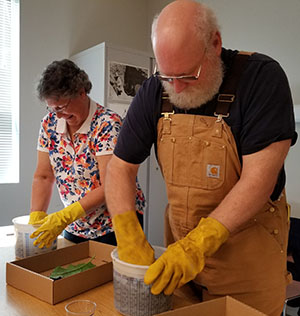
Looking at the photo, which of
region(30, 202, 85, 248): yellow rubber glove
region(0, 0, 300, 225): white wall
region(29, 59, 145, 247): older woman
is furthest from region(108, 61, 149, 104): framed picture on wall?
region(30, 202, 85, 248): yellow rubber glove

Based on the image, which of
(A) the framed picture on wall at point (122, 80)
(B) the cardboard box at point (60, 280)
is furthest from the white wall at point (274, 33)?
(B) the cardboard box at point (60, 280)

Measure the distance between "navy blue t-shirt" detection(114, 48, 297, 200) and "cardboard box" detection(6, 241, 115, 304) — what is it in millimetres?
373

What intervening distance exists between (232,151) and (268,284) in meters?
0.43

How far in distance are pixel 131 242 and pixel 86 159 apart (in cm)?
61

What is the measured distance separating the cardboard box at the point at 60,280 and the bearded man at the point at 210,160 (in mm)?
168

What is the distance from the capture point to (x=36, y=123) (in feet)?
9.97

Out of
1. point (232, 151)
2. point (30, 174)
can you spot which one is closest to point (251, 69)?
point (232, 151)

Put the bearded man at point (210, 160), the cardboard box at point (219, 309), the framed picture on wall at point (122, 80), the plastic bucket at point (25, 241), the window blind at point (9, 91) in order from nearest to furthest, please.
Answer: the cardboard box at point (219, 309) < the bearded man at point (210, 160) < the plastic bucket at point (25, 241) < the framed picture on wall at point (122, 80) < the window blind at point (9, 91)

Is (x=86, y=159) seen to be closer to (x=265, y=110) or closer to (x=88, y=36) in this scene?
(x=265, y=110)

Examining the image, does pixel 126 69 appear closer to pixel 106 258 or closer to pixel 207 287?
pixel 106 258

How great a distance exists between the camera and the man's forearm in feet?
3.35

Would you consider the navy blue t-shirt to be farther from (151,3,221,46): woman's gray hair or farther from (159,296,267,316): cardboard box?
(159,296,267,316): cardboard box

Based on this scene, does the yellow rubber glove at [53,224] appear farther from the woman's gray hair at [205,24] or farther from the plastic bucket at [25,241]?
the woman's gray hair at [205,24]

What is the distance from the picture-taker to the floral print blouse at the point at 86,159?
4.62 feet
